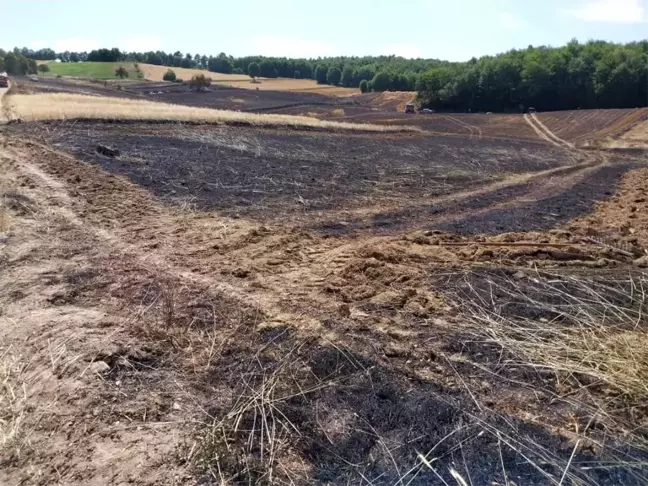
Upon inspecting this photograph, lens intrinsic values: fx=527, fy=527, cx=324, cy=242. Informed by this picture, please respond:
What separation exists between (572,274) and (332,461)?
459cm

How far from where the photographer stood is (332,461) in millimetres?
3822

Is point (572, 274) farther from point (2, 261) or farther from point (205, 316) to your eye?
point (2, 261)

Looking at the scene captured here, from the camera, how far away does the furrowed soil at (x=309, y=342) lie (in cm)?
381

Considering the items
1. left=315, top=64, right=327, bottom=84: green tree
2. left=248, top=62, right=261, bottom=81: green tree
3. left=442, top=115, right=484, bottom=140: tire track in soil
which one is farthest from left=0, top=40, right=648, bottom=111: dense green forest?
left=248, top=62, right=261, bottom=81: green tree

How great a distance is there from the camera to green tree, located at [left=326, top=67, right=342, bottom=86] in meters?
121

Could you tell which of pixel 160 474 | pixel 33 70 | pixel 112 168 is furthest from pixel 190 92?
pixel 160 474

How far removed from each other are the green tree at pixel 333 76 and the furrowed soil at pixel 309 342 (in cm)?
11499

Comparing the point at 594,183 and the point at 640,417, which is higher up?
the point at 640,417

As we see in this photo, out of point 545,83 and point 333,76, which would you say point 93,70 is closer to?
point 333,76

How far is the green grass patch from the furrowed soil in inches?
3571

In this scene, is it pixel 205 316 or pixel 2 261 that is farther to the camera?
pixel 2 261

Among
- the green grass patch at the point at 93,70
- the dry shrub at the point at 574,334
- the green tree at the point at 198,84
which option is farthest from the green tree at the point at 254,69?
the dry shrub at the point at 574,334

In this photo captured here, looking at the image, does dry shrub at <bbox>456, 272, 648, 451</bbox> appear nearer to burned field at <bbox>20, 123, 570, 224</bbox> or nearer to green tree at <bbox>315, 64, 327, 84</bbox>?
burned field at <bbox>20, 123, 570, 224</bbox>

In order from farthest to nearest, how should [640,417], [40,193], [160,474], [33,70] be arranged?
1. [33,70]
2. [40,193]
3. [640,417]
4. [160,474]
